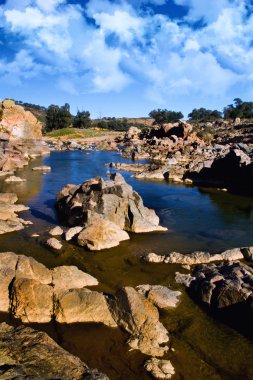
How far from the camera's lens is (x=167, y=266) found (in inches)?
770

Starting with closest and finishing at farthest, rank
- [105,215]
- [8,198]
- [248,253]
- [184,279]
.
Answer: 1. [184,279]
2. [248,253]
3. [105,215]
4. [8,198]

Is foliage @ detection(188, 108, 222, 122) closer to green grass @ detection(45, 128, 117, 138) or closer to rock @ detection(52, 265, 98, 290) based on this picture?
green grass @ detection(45, 128, 117, 138)

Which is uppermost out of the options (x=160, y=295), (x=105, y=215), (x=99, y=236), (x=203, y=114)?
(x=203, y=114)

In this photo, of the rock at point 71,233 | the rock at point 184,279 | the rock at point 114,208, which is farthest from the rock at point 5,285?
the rock at point 114,208

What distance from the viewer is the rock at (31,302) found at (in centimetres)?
1353

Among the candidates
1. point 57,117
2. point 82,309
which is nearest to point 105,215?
point 82,309

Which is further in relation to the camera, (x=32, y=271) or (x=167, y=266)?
(x=167, y=266)

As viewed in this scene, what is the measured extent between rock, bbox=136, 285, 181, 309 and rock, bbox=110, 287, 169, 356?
1.20 metres

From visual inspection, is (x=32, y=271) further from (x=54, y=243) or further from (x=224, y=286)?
(x=224, y=286)

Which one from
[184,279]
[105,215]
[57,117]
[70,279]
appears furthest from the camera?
[57,117]

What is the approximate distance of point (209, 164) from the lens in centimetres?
5194

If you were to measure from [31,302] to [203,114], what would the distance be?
631 feet

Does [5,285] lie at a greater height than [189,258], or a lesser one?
greater

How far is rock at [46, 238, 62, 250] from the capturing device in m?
21.2
